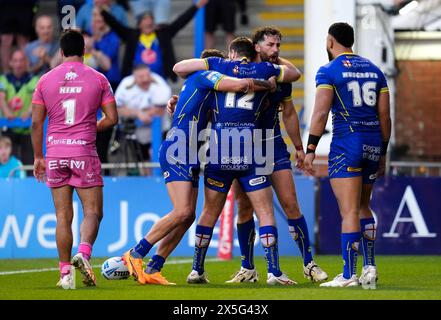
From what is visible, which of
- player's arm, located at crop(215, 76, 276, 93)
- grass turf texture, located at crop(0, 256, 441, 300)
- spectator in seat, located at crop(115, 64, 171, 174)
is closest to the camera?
grass turf texture, located at crop(0, 256, 441, 300)

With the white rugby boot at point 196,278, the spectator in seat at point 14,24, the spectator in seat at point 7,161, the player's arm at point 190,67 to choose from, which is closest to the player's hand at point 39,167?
the player's arm at point 190,67

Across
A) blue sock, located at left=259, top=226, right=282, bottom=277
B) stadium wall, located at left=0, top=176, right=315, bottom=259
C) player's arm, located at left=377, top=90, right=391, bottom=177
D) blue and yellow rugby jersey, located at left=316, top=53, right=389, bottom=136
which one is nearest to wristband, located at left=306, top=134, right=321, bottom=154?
blue and yellow rugby jersey, located at left=316, top=53, right=389, bottom=136

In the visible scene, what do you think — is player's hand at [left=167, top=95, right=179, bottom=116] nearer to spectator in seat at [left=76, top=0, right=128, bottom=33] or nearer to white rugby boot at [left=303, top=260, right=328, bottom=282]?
white rugby boot at [left=303, top=260, right=328, bottom=282]

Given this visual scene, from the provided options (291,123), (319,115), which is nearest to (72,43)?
(291,123)

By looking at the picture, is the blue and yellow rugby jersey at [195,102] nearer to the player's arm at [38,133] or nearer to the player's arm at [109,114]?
the player's arm at [109,114]

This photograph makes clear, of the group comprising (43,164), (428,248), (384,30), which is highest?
(384,30)

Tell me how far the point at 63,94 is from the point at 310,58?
10.1m

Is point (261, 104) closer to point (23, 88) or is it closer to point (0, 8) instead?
point (23, 88)

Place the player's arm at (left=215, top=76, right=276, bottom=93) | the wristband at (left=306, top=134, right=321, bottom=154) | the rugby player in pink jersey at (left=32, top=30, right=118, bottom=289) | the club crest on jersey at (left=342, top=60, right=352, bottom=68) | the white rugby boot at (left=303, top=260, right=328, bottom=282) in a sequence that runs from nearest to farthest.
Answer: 1. the club crest on jersey at (left=342, top=60, right=352, bottom=68)
2. the wristband at (left=306, top=134, right=321, bottom=154)
3. the player's arm at (left=215, top=76, right=276, bottom=93)
4. the rugby player in pink jersey at (left=32, top=30, right=118, bottom=289)
5. the white rugby boot at (left=303, top=260, right=328, bottom=282)

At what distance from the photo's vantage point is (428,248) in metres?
17.2

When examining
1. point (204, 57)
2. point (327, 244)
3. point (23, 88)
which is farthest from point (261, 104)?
point (23, 88)

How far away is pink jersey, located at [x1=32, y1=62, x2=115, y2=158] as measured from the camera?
1129cm

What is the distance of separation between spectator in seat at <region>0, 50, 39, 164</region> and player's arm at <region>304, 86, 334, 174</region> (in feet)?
36.5

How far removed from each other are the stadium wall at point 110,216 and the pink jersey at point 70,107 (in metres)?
5.94
